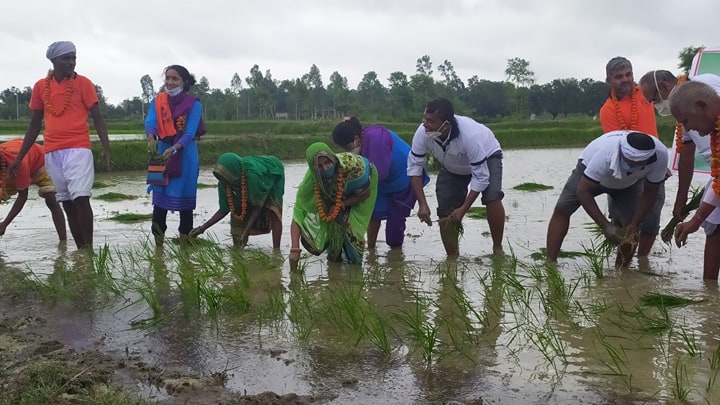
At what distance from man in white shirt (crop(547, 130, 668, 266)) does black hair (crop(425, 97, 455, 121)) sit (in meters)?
1.02

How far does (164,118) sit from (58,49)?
999mm

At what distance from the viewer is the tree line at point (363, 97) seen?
5547 cm

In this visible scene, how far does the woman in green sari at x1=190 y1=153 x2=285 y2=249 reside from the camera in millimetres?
5926

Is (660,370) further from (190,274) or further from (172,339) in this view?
(190,274)

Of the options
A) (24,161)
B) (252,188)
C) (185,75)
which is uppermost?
(185,75)

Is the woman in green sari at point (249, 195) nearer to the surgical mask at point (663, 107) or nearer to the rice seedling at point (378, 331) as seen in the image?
the rice seedling at point (378, 331)

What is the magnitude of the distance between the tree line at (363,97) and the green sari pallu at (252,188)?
45.1 metres

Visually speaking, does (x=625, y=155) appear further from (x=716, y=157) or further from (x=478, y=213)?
(x=478, y=213)

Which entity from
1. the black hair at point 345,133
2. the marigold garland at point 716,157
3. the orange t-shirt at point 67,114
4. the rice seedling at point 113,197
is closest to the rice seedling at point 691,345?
the marigold garland at point 716,157

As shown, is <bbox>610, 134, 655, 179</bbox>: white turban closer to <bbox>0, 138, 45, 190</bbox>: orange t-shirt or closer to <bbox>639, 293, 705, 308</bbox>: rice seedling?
<bbox>639, 293, 705, 308</bbox>: rice seedling

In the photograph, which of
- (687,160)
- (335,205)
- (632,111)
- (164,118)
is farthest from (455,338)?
(164,118)

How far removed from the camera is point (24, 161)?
6.44 m

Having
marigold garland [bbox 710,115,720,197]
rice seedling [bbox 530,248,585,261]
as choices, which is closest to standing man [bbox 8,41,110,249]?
rice seedling [bbox 530,248,585,261]

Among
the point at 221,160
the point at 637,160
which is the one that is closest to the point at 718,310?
the point at 637,160
